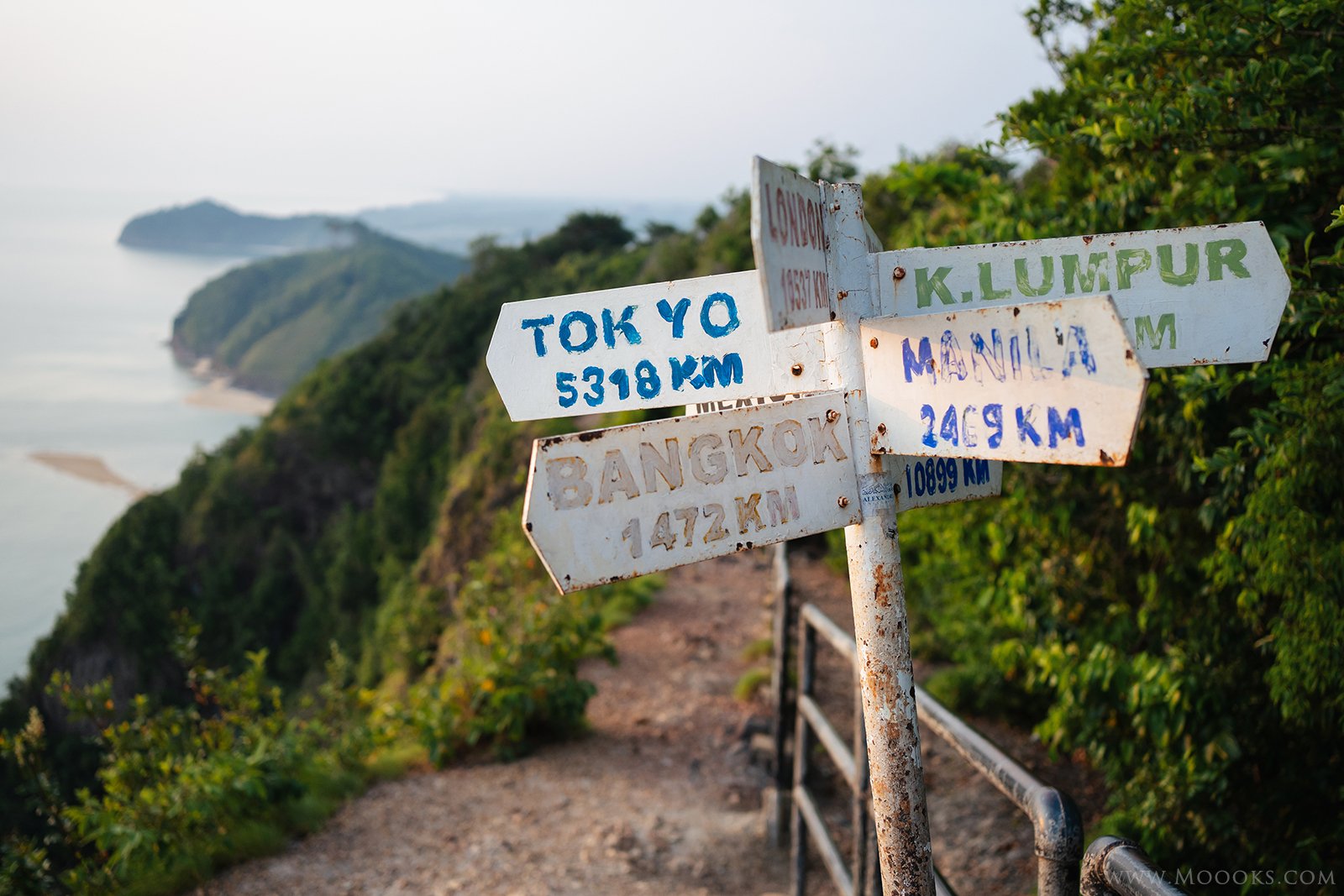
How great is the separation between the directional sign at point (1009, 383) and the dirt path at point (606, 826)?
2.92 m

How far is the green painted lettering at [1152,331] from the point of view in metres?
1.32

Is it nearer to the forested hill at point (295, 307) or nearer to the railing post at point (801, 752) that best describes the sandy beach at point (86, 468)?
the forested hill at point (295, 307)

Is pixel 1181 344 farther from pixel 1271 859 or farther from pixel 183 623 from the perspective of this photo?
pixel 183 623

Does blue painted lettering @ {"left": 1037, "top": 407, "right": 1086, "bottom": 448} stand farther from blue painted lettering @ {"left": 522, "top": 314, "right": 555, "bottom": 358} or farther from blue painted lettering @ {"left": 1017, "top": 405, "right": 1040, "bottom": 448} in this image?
blue painted lettering @ {"left": 522, "top": 314, "right": 555, "bottom": 358}

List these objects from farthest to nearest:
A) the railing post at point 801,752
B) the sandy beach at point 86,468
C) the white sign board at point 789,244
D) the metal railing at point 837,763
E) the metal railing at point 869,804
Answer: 1. the sandy beach at point 86,468
2. the railing post at point 801,752
3. the metal railing at point 837,763
4. the metal railing at point 869,804
5. the white sign board at point 789,244

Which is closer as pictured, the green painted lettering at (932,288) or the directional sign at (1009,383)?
the directional sign at (1009,383)

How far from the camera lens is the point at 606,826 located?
409cm

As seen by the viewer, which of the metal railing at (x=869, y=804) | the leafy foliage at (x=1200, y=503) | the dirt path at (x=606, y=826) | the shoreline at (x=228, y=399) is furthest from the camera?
the shoreline at (x=228, y=399)

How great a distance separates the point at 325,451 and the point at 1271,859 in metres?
39.1

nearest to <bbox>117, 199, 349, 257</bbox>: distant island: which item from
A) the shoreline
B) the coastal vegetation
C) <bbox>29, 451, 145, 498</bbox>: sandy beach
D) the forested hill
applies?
the forested hill

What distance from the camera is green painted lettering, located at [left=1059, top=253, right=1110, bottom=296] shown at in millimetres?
1356

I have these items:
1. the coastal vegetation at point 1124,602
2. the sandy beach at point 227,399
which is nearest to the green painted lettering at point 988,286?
the coastal vegetation at point 1124,602

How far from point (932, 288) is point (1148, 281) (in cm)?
30

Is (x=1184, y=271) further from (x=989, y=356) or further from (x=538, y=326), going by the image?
(x=538, y=326)
